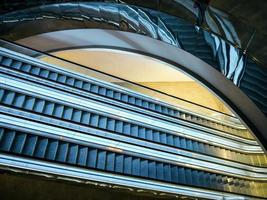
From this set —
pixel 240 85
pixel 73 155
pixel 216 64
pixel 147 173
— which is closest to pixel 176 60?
pixel 216 64

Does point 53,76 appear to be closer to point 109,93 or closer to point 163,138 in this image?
point 109,93

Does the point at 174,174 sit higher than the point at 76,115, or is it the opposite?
the point at 76,115

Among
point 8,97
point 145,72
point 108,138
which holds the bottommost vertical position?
point 108,138

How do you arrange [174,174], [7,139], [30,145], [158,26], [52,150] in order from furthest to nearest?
[174,174], [158,26], [52,150], [30,145], [7,139]

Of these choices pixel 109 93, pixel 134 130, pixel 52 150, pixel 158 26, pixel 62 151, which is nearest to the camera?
pixel 52 150

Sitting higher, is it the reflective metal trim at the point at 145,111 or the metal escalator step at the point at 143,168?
the reflective metal trim at the point at 145,111

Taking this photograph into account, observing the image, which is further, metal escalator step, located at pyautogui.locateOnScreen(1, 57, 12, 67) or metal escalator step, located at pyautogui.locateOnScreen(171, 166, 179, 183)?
metal escalator step, located at pyautogui.locateOnScreen(171, 166, 179, 183)

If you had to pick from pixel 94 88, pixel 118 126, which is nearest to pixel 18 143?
pixel 118 126

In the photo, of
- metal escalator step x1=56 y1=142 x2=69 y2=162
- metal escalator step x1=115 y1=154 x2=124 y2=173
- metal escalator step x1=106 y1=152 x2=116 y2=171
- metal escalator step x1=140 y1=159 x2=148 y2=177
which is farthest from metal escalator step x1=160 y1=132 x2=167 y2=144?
metal escalator step x1=56 y1=142 x2=69 y2=162

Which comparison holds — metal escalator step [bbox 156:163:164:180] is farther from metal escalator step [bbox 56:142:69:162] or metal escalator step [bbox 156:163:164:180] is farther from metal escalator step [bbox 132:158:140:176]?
metal escalator step [bbox 56:142:69:162]

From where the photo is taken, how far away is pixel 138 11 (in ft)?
15.7

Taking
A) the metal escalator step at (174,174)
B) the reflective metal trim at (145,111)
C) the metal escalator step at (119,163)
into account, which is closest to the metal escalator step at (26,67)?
the reflective metal trim at (145,111)

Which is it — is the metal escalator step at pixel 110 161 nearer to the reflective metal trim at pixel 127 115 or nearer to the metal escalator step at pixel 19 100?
the reflective metal trim at pixel 127 115

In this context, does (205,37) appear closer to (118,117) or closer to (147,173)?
(118,117)
